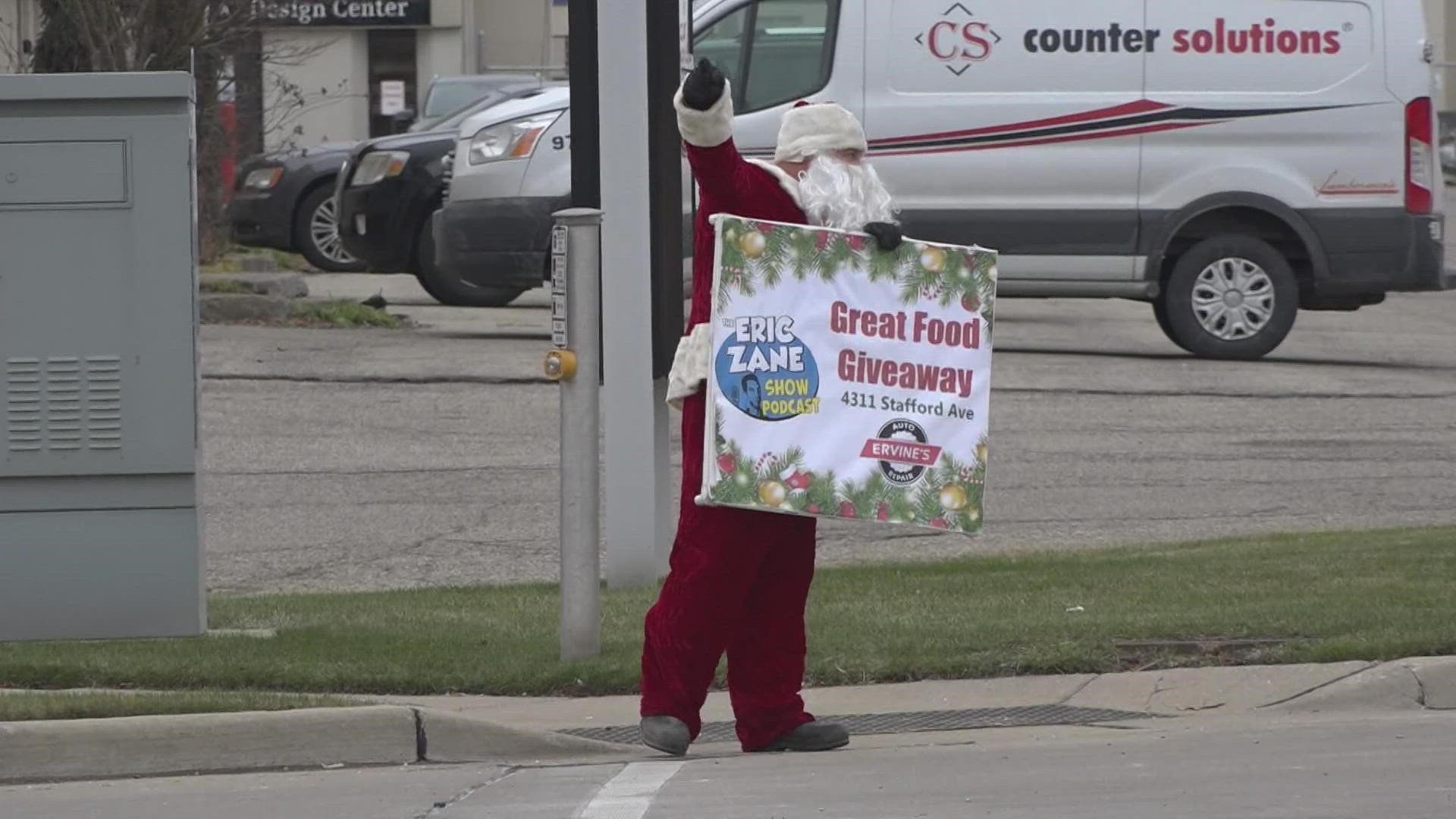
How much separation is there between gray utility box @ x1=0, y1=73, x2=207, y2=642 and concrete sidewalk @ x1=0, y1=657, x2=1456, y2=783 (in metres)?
1.10

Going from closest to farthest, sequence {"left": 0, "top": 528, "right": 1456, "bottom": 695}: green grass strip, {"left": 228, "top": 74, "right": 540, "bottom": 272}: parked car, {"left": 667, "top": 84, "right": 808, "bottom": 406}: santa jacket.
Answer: {"left": 667, "top": 84, "right": 808, "bottom": 406}: santa jacket < {"left": 0, "top": 528, "right": 1456, "bottom": 695}: green grass strip < {"left": 228, "top": 74, "right": 540, "bottom": 272}: parked car

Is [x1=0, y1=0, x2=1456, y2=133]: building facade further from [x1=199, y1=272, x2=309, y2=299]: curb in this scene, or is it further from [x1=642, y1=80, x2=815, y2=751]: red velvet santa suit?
[x1=642, y1=80, x2=815, y2=751]: red velvet santa suit

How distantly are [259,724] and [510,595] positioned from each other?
7.20ft

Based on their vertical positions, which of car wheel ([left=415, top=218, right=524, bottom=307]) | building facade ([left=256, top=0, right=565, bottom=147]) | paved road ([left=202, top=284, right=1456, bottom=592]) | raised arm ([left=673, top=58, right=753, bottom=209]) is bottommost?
paved road ([left=202, top=284, right=1456, bottom=592])

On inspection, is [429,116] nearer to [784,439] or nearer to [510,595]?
[510,595]

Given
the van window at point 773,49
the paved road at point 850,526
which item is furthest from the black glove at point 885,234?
the van window at point 773,49

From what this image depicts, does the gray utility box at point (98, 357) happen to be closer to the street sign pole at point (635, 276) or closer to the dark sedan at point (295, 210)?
the street sign pole at point (635, 276)

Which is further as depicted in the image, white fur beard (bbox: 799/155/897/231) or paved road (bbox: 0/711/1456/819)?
white fur beard (bbox: 799/155/897/231)

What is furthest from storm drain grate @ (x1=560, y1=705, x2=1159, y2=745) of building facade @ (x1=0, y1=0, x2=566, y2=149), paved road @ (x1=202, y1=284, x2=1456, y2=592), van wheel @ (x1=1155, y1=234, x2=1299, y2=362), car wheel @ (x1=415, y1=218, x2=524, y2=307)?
building facade @ (x1=0, y1=0, x2=566, y2=149)

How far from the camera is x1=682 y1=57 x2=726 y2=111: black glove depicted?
537 centimetres

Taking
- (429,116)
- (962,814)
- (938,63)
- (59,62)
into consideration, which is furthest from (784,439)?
(429,116)

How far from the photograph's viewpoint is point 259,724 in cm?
603

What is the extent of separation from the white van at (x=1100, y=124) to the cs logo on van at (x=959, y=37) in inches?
0.4

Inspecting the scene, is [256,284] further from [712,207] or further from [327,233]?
[712,207]
